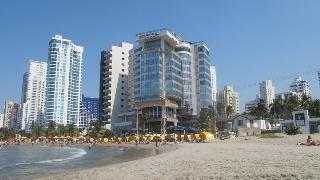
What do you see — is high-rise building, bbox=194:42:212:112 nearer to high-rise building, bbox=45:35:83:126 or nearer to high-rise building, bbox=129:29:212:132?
high-rise building, bbox=129:29:212:132

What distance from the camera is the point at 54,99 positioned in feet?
622

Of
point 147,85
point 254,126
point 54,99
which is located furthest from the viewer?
point 54,99

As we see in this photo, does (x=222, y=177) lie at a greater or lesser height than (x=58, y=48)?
lesser

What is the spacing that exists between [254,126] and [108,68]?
71.8 metres

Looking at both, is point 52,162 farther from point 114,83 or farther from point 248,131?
point 114,83

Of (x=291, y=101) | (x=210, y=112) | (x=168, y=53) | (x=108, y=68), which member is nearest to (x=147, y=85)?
(x=168, y=53)

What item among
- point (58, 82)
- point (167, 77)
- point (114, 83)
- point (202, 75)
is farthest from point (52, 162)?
point (58, 82)

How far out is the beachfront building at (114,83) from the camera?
13925 cm

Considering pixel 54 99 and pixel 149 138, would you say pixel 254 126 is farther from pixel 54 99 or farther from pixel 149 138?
pixel 54 99

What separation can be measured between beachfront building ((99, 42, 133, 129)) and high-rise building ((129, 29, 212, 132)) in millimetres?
8812

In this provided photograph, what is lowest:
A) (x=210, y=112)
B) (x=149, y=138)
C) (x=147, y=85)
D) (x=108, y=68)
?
(x=149, y=138)

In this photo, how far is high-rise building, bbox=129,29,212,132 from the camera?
4540 inches

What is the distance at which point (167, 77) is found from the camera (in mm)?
120000

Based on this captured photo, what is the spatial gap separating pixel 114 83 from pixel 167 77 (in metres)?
30.8
